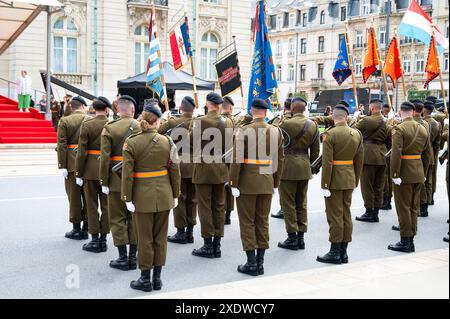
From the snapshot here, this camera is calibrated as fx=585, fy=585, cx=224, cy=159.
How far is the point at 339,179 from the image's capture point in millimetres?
7133

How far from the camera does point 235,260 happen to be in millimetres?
7273

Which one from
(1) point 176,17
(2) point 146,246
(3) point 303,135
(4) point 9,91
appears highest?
(1) point 176,17

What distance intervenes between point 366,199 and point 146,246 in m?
5.15

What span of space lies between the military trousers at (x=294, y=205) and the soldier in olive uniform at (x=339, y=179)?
0.78 meters

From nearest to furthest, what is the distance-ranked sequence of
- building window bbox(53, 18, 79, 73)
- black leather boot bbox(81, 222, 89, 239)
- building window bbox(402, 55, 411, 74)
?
black leather boot bbox(81, 222, 89, 239) → building window bbox(53, 18, 79, 73) → building window bbox(402, 55, 411, 74)

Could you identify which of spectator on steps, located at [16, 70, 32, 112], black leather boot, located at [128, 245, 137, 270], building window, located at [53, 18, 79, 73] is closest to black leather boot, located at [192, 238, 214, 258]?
black leather boot, located at [128, 245, 137, 270]

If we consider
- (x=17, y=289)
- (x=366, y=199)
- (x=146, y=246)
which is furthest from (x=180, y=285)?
(x=366, y=199)

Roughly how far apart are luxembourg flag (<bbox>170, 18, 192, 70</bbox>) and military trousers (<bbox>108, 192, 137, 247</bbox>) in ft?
14.5

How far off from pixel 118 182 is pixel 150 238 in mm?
1084

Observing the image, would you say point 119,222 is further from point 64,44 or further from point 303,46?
point 303,46

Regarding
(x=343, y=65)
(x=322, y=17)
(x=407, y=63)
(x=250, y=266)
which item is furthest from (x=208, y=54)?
(x=322, y=17)

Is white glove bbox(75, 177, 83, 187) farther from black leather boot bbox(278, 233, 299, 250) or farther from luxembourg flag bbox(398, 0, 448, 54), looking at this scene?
luxembourg flag bbox(398, 0, 448, 54)

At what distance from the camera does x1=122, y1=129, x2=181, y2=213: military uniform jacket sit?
19.2 ft

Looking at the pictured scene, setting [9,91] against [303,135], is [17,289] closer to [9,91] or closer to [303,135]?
[303,135]
